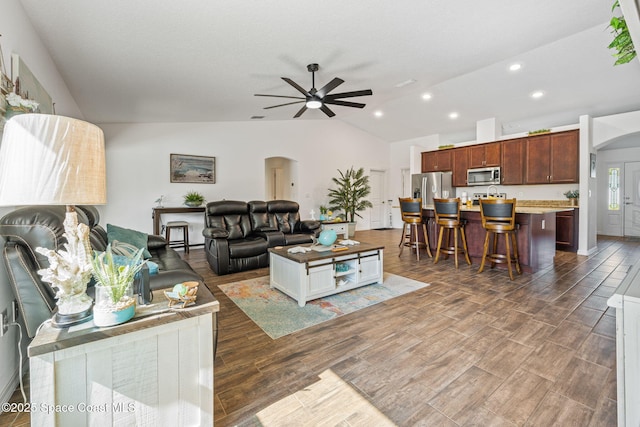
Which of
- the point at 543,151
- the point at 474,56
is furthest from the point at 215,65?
the point at 543,151

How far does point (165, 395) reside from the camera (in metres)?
1.19

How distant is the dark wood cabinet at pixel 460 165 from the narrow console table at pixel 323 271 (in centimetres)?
444

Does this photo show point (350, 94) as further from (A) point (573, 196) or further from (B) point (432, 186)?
(A) point (573, 196)

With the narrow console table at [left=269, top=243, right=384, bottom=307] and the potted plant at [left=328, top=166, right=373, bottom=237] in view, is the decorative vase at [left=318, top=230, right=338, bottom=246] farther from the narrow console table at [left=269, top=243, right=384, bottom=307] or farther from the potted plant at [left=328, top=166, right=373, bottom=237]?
the potted plant at [left=328, top=166, right=373, bottom=237]

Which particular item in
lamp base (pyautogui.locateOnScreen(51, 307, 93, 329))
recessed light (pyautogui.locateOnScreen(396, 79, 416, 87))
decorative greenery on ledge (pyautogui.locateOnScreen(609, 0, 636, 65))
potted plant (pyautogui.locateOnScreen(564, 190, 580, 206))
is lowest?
lamp base (pyautogui.locateOnScreen(51, 307, 93, 329))

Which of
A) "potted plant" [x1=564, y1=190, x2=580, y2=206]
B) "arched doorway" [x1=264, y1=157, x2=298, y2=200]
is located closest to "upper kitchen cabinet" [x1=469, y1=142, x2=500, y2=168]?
"potted plant" [x1=564, y1=190, x2=580, y2=206]

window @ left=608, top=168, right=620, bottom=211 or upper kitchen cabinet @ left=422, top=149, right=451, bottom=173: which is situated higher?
upper kitchen cabinet @ left=422, top=149, right=451, bottom=173

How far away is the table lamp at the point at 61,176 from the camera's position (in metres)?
0.93

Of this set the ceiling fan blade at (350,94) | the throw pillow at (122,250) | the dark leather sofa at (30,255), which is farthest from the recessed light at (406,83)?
the dark leather sofa at (30,255)

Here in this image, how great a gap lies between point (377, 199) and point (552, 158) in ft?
15.0

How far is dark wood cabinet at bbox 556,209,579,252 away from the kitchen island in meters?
1.35

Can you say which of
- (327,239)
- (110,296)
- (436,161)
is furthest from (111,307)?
(436,161)

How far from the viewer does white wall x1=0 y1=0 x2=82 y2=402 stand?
1527 mm

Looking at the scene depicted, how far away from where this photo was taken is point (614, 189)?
273 inches
